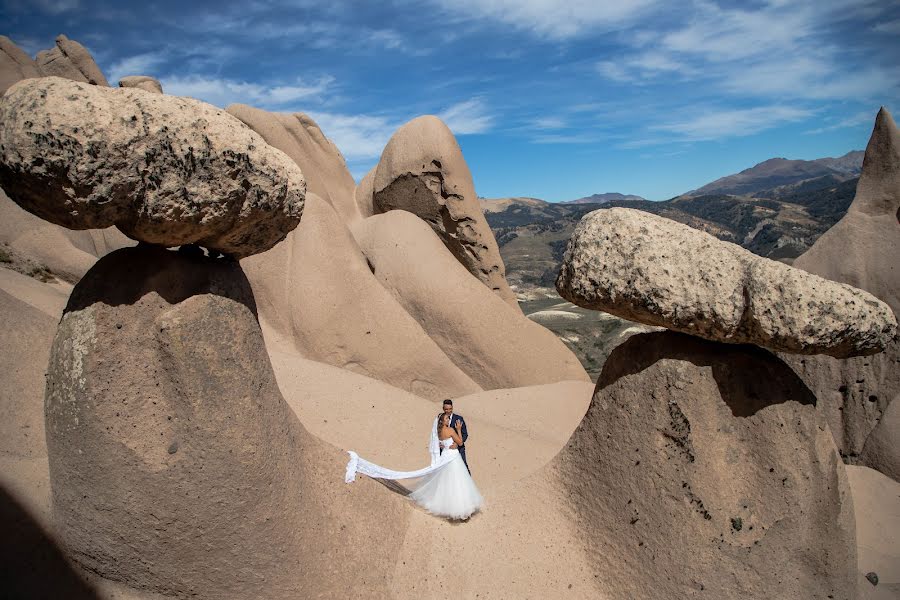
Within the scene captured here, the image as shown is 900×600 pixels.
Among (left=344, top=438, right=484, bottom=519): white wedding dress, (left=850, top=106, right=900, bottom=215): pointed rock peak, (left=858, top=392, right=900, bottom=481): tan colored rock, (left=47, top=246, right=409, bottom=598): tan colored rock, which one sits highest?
(left=850, top=106, right=900, bottom=215): pointed rock peak

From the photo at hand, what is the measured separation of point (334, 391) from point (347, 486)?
2.56 m

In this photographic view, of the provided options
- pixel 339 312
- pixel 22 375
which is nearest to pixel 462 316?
pixel 339 312

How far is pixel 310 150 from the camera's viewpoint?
1022cm

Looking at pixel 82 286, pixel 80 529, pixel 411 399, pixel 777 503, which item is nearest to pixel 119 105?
pixel 82 286

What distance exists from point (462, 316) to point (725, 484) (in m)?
5.70

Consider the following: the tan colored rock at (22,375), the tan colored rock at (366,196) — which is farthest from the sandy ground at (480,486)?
the tan colored rock at (366,196)

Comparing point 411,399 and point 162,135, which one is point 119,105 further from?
point 411,399

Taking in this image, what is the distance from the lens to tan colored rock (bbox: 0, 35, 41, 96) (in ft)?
36.1

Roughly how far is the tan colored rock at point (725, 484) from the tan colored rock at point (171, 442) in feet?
5.67

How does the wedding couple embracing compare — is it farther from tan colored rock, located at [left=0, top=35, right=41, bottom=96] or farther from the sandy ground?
tan colored rock, located at [left=0, top=35, right=41, bottom=96]

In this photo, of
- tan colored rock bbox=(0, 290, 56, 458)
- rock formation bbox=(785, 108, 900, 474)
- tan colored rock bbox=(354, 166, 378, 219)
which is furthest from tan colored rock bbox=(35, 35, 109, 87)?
rock formation bbox=(785, 108, 900, 474)

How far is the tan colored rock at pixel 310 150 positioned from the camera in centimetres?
952

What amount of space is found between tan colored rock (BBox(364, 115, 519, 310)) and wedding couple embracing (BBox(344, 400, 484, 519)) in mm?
5942

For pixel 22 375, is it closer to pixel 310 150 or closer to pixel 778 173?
pixel 310 150
